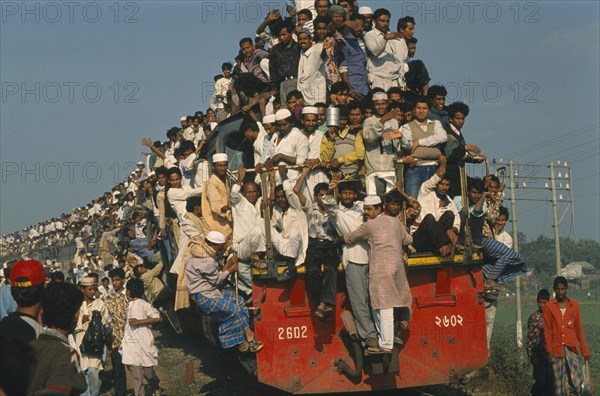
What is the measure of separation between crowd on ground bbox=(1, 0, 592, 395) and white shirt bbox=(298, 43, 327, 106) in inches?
0.7

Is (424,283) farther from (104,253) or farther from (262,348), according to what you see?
(104,253)

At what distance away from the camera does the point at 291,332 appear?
8.84 meters

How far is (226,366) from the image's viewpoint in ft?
40.8

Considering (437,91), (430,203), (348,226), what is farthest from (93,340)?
(437,91)

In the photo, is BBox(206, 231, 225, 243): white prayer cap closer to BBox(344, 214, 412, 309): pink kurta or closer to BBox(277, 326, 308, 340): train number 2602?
BBox(277, 326, 308, 340): train number 2602

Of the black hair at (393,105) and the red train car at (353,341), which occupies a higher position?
the black hair at (393,105)

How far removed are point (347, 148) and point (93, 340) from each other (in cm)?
384

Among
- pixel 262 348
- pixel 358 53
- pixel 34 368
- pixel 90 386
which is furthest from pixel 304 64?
pixel 34 368

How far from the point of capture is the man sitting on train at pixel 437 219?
886cm

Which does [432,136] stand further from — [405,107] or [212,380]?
[212,380]

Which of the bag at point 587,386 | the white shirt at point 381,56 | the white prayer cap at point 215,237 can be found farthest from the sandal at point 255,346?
the white shirt at point 381,56

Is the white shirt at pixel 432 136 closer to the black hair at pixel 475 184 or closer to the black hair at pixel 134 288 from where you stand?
the black hair at pixel 475 184

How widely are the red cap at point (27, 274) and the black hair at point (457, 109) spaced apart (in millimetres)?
6395

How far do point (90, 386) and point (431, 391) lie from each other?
4.23 meters
